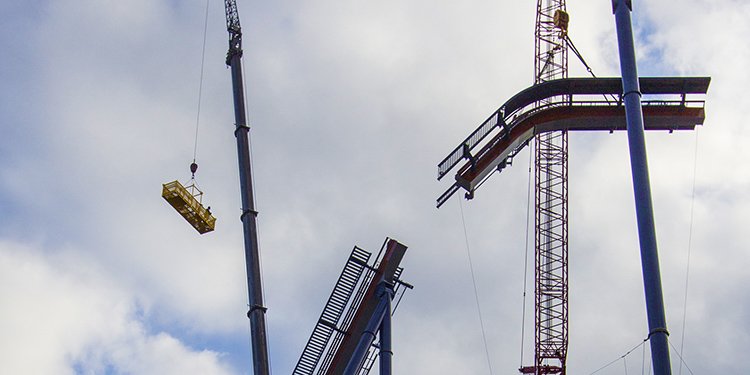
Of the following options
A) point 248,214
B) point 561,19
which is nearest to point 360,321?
point 248,214

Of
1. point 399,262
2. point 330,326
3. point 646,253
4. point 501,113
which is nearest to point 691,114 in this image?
point 501,113

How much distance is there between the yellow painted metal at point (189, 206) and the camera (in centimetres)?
4347

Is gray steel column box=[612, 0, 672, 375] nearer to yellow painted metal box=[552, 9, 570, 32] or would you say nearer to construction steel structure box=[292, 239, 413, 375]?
construction steel structure box=[292, 239, 413, 375]

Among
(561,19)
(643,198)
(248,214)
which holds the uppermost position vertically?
(561,19)

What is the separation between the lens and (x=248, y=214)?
39.9 metres

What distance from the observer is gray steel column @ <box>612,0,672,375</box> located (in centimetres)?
2581

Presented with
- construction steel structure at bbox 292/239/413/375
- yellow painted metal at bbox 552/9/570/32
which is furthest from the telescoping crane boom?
yellow painted metal at bbox 552/9/570/32

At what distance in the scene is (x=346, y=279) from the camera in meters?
40.0

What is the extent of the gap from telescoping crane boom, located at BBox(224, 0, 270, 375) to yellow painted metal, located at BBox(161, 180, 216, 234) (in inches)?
127

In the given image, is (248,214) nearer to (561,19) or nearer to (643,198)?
(643,198)

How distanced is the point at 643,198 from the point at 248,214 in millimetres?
16639

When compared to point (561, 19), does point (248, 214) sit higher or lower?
lower

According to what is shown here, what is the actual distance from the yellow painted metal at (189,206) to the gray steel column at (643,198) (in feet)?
66.5

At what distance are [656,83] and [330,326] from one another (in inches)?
741
